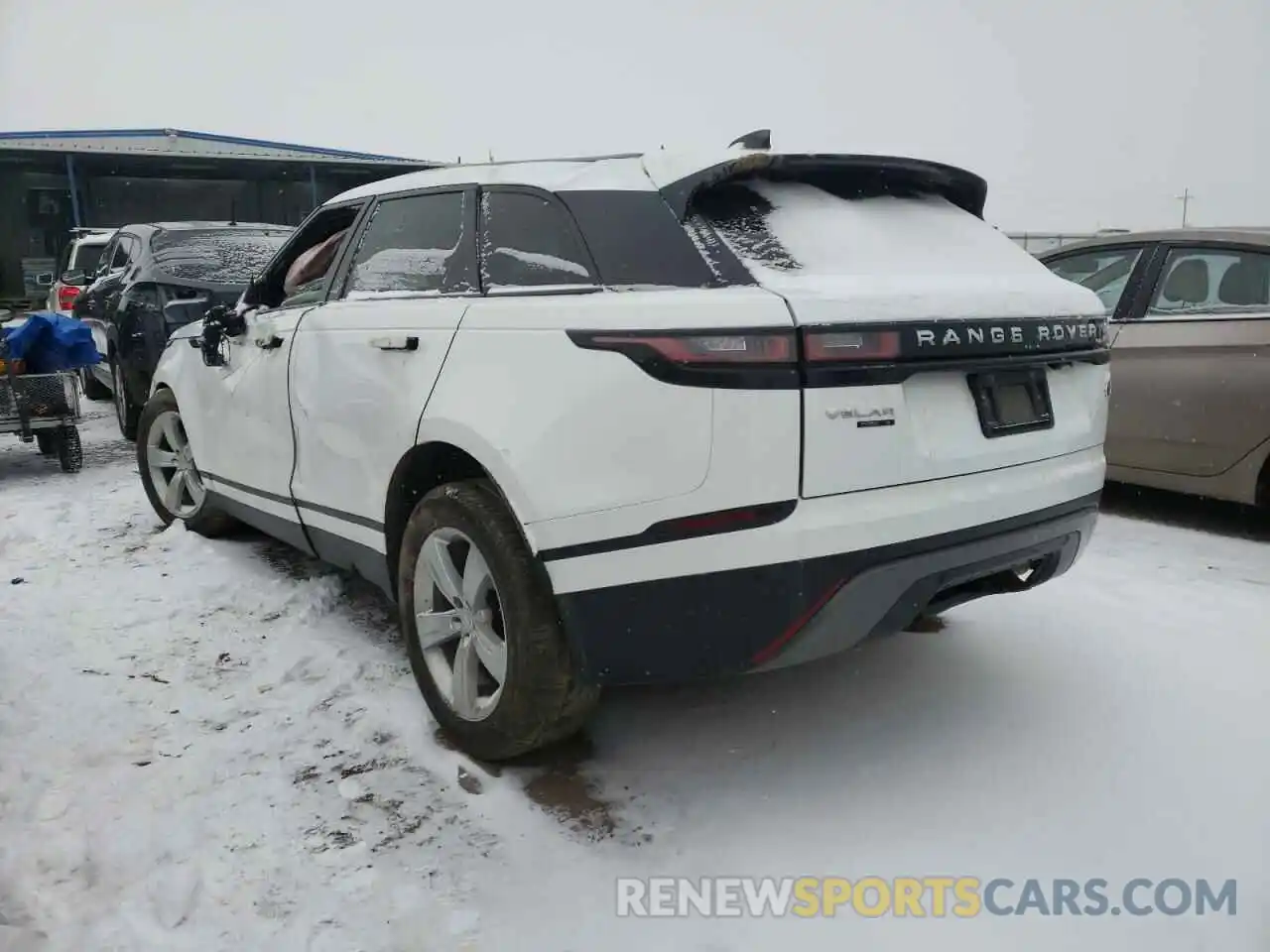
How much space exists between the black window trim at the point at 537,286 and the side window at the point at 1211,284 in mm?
4012

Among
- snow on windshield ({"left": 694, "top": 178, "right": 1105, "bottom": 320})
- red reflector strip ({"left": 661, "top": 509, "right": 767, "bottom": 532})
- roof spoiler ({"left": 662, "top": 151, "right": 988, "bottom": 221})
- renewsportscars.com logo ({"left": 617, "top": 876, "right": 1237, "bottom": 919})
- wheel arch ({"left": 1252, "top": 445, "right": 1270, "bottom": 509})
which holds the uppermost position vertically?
roof spoiler ({"left": 662, "top": 151, "right": 988, "bottom": 221})

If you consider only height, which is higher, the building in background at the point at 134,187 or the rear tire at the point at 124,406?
the building in background at the point at 134,187

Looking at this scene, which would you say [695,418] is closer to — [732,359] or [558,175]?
[732,359]

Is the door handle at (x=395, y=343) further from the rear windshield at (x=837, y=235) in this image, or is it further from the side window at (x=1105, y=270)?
the side window at (x=1105, y=270)

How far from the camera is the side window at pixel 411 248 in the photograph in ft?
9.96

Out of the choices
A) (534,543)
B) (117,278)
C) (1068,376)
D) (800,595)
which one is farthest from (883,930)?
(117,278)

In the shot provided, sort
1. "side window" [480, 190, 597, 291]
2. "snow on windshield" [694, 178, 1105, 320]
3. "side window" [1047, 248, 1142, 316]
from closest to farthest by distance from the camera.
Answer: "snow on windshield" [694, 178, 1105, 320] < "side window" [480, 190, 597, 291] < "side window" [1047, 248, 1142, 316]

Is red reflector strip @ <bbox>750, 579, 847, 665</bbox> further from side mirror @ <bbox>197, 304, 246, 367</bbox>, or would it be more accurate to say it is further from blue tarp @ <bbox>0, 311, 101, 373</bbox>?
blue tarp @ <bbox>0, 311, 101, 373</bbox>

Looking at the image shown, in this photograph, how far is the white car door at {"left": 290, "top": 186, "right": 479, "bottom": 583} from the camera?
A: 2.90m

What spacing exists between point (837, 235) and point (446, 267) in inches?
47.8

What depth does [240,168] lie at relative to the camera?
2658 cm

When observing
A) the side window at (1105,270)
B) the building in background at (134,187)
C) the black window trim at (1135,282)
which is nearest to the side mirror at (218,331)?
the black window trim at (1135,282)

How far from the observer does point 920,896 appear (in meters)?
2.29

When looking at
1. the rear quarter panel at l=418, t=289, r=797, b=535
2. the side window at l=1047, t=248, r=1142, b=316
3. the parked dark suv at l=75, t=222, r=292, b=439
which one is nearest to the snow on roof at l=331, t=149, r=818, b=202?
the rear quarter panel at l=418, t=289, r=797, b=535
